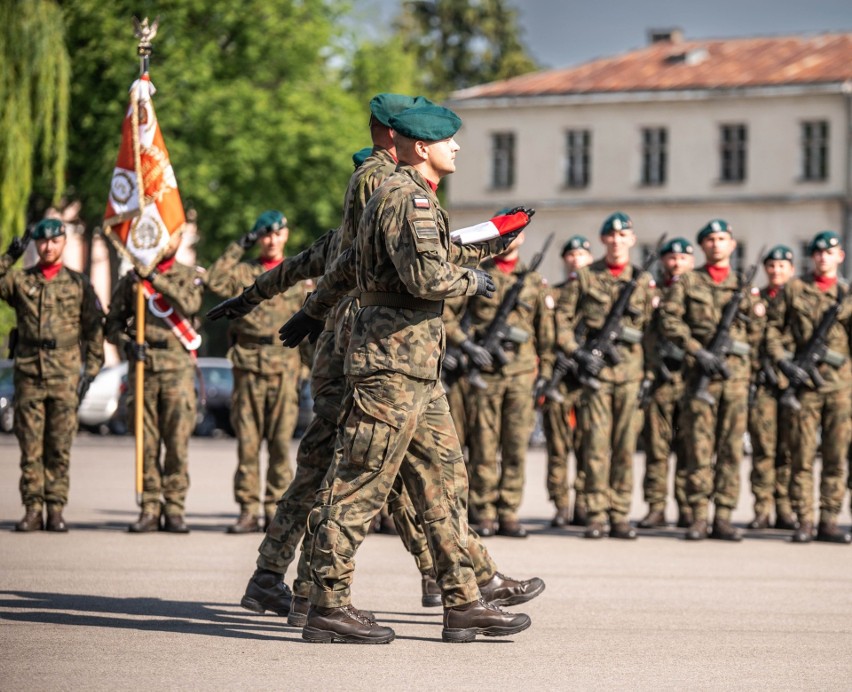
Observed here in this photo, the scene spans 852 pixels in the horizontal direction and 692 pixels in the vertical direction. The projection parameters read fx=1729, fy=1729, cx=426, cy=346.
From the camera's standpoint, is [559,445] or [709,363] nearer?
[709,363]

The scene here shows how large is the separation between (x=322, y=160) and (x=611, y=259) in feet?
99.1

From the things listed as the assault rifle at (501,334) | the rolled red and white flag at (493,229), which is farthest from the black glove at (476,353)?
the rolled red and white flag at (493,229)

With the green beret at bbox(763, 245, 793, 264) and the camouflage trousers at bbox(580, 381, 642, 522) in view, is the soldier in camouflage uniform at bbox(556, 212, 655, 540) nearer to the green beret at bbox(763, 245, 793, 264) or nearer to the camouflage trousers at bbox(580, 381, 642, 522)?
the camouflage trousers at bbox(580, 381, 642, 522)

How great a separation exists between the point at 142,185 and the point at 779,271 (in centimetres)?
492

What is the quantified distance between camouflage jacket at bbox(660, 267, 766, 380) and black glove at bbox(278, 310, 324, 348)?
5.08 m

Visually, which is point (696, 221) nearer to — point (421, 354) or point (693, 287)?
point (693, 287)

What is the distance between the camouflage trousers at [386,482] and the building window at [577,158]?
145 feet

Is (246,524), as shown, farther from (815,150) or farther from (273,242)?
(815,150)

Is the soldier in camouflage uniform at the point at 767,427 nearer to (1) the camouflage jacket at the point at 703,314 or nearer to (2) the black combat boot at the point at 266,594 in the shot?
(1) the camouflage jacket at the point at 703,314

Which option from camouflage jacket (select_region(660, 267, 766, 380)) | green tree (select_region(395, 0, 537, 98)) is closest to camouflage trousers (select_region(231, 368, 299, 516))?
camouflage jacket (select_region(660, 267, 766, 380))

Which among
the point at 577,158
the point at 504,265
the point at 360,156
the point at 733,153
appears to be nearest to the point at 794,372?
the point at 504,265

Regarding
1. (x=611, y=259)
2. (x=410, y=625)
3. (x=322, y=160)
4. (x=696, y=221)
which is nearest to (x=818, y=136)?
(x=696, y=221)

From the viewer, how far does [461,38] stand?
6481cm

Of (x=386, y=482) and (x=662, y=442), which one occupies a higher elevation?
(x=386, y=482)
